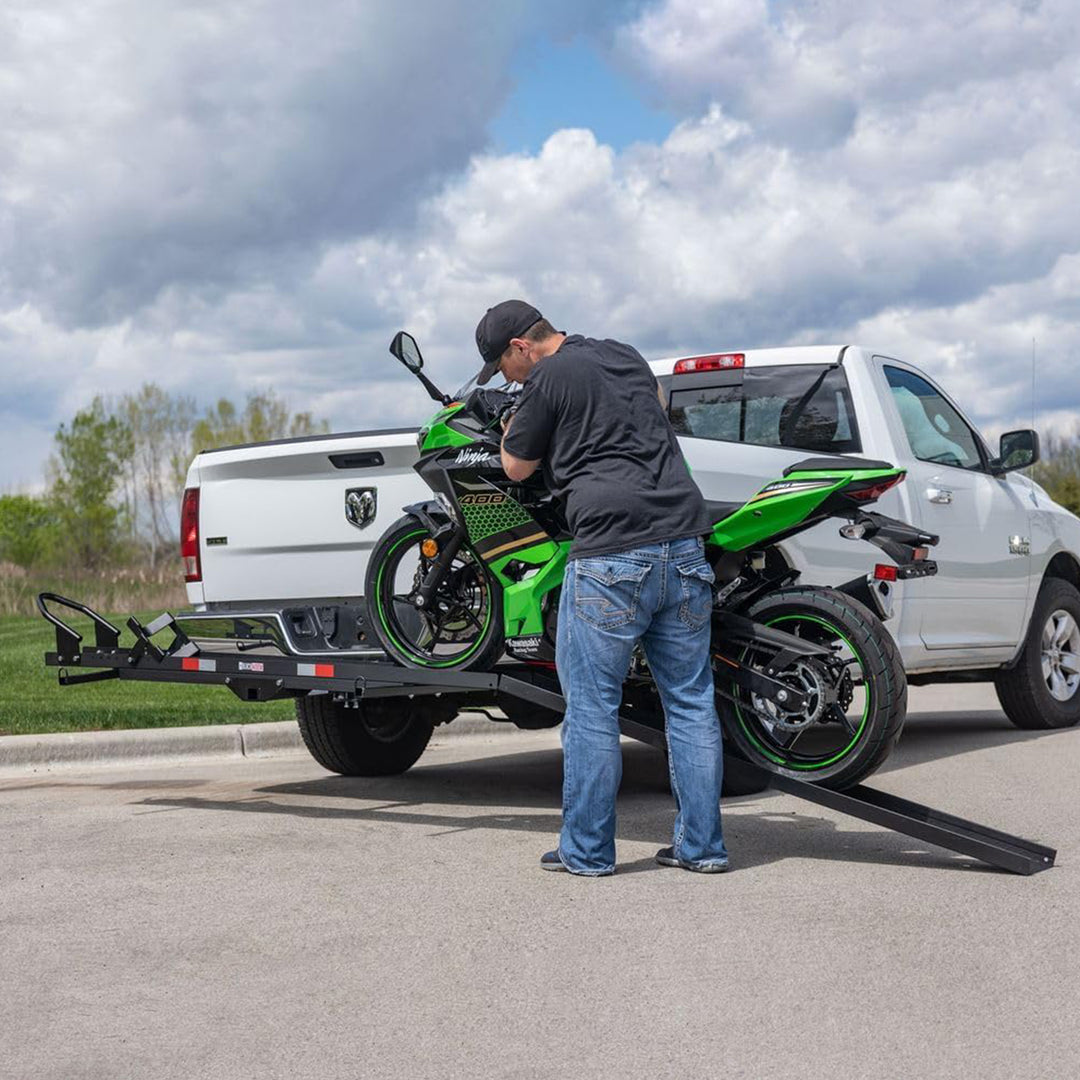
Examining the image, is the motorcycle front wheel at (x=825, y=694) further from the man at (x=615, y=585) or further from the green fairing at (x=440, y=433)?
the green fairing at (x=440, y=433)

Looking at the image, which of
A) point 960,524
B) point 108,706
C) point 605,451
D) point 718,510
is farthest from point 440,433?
point 108,706

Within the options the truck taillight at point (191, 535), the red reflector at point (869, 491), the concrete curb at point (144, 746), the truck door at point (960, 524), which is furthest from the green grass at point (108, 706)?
the red reflector at point (869, 491)

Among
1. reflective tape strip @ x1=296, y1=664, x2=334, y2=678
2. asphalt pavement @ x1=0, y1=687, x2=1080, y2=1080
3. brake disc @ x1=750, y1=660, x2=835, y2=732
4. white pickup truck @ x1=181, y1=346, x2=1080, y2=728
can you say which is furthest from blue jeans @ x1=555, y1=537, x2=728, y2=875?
white pickup truck @ x1=181, y1=346, x2=1080, y2=728

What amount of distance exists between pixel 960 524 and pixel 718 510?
2.67 metres

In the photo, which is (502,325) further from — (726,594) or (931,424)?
(931,424)

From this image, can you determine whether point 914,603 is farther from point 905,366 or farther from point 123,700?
point 123,700

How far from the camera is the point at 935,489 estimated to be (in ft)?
26.4

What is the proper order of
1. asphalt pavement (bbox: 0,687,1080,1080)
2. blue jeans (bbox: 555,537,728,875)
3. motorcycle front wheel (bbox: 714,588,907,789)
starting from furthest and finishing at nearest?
motorcycle front wheel (bbox: 714,588,907,789) → blue jeans (bbox: 555,537,728,875) → asphalt pavement (bbox: 0,687,1080,1080)

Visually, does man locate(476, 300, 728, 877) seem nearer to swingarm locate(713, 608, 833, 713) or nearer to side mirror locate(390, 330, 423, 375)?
swingarm locate(713, 608, 833, 713)

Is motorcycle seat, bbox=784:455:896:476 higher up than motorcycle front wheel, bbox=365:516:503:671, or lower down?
higher up

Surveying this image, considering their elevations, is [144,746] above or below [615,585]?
below

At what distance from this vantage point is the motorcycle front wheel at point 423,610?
6.20 m

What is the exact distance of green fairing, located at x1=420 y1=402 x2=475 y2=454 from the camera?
20.0 feet

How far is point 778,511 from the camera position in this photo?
579 centimetres
